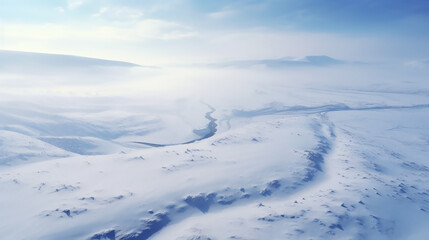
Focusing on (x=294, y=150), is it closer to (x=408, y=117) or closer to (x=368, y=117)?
(x=368, y=117)

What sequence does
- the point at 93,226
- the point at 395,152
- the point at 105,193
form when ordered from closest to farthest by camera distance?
the point at 93,226 < the point at 105,193 < the point at 395,152

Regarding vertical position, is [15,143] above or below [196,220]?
above

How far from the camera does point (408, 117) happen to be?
8081 cm

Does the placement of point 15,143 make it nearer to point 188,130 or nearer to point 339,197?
point 188,130

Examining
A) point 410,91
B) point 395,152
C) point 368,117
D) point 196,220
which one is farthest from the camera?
point 410,91

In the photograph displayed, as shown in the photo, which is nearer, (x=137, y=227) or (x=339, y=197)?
(x=137, y=227)

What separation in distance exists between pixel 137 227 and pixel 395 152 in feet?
136

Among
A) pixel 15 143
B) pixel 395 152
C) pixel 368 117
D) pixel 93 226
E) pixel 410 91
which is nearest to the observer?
pixel 93 226

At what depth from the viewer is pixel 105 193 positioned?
28312 mm

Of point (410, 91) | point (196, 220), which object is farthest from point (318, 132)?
point (410, 91)

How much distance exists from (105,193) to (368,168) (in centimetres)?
2988

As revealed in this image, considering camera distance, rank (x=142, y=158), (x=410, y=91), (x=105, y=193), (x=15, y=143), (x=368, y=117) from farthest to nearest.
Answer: (x=410, y=91)
(x=368, y=117)
(x=15, y=143)
(x=142, y=158)
(x=105, y=193)

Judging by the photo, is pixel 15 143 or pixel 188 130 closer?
pixel 15 143

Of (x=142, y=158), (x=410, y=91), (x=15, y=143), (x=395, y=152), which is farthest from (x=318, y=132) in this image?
(x=410, y=91)
